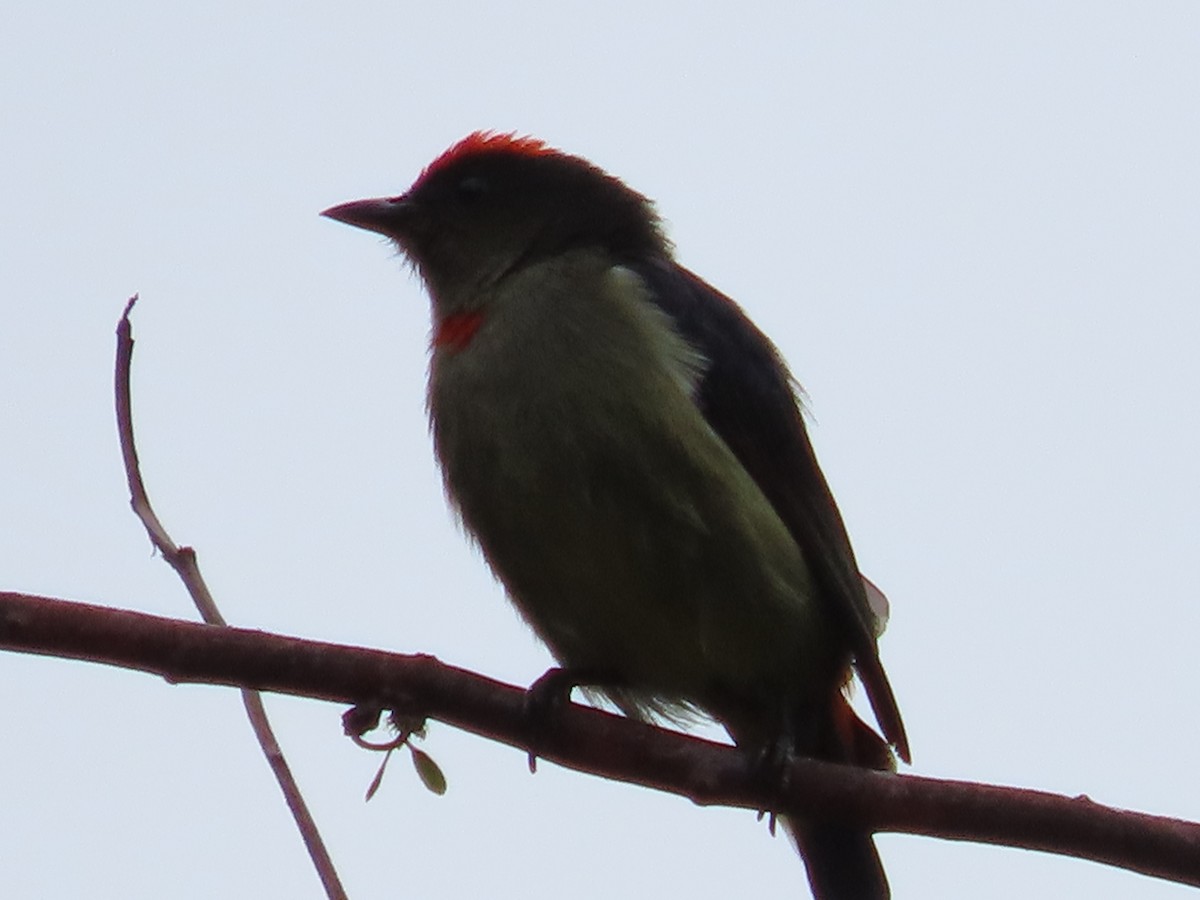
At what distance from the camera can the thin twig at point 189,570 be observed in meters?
2.46

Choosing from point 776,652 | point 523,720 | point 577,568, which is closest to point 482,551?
point 577,568

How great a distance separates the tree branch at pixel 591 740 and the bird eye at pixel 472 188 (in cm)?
207

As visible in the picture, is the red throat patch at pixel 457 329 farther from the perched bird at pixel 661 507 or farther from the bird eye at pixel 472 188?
the bird eye at pixel 472 188

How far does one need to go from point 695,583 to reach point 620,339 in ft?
2.19

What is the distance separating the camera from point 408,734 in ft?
10.5

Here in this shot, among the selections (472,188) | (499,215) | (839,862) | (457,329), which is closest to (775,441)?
(457,329)

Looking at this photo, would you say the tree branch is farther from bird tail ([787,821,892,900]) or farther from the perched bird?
bird tail ([787,821,892,900])

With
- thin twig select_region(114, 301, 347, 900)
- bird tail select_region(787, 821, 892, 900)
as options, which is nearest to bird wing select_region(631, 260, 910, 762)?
bird tail select_region(787, 821, 892, 900)

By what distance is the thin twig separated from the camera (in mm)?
2459

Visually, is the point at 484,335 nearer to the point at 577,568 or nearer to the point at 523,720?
the point at 577,568

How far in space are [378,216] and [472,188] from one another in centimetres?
29

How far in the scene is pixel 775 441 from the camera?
14.1 ft

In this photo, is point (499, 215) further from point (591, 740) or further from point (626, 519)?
point (591, 740)

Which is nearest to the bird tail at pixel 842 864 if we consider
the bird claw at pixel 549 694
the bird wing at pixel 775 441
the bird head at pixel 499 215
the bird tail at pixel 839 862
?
the bird tail at pixel 839 862
